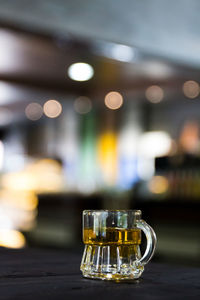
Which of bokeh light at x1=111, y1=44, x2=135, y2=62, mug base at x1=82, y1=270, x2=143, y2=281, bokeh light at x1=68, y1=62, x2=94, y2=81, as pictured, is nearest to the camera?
mug base at x1=82, y1=270, x2=143, y2=281

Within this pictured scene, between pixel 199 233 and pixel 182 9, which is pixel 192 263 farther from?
pixel 182 9

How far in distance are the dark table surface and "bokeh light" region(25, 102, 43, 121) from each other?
21.1 feet

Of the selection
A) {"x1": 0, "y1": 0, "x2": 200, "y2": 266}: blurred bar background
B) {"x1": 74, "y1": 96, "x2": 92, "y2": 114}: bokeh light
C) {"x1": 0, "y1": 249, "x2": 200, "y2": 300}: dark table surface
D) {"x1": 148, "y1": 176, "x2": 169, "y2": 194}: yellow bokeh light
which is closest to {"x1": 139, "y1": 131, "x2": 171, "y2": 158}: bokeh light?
{"x1": 0, "y1": 0, "x2": 200, "y2": 266}: blurred bar background

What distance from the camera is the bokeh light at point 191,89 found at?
620 cm

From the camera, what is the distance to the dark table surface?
2.26ft

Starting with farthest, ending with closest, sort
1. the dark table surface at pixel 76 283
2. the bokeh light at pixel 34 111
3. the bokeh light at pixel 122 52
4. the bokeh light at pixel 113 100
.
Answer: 1. the bokeh light at pixel 34 111
2. the bokeh light at pixel 113 100
3. the bokeh light at pixel 122 52
4. the dark table surface at pixel 76 283

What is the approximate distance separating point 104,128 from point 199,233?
4.38 meters

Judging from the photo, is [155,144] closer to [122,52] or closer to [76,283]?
[122,52]

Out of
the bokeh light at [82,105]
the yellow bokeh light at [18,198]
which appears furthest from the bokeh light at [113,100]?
the yellow bokeh light at [18,198]

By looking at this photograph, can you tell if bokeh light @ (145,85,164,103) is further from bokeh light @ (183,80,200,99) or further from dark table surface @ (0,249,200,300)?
dark table surface @ (0,249,200,300)

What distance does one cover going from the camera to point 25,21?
3.49m

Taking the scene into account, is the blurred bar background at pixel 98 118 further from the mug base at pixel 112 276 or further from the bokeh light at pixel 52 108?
the mug base at pixel 112 276

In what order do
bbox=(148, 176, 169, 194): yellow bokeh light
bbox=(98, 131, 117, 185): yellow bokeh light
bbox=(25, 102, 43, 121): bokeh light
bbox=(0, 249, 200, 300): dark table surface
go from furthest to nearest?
bbox=(98, 131, 117, 185): yellow bokeh light < bbox=(25, 102, 43, 121): bokeh light < bbox=(148, 176, 169, 194): yellow bokeh light < bbox=(0, 249, 200, 300): dark table surface

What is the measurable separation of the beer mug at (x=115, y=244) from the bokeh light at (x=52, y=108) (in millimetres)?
6358
